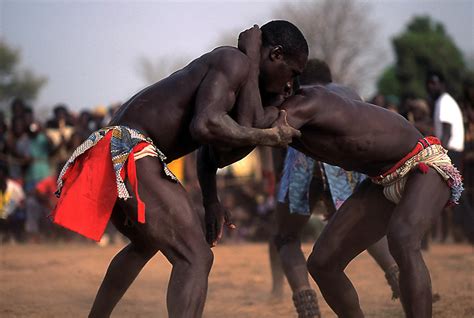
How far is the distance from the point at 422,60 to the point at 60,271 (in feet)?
77.5

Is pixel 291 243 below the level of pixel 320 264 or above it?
below

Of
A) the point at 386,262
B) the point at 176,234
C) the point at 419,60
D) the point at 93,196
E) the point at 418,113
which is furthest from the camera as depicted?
the point at 419,60

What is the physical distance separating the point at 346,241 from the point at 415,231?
1.72 feet

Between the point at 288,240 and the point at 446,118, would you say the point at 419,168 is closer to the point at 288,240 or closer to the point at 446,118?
the point at 288,240

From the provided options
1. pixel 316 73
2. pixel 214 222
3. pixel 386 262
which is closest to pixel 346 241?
pixel 214 222

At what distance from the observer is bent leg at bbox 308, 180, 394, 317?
511 cm

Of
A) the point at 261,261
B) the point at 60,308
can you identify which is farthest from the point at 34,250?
the point at 60,308

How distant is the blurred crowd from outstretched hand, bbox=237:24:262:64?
772cm

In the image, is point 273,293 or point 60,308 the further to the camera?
point 273,293

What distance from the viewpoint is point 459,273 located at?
9.23 m

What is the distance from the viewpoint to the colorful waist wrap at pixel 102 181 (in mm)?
4438

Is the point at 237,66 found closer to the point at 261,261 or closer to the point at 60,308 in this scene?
the point at 60,308

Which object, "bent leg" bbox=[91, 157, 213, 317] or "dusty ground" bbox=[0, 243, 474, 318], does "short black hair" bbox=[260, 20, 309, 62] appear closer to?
"bent leg" bbox=[91, 157, 213, 317]

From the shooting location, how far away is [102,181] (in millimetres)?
4512
